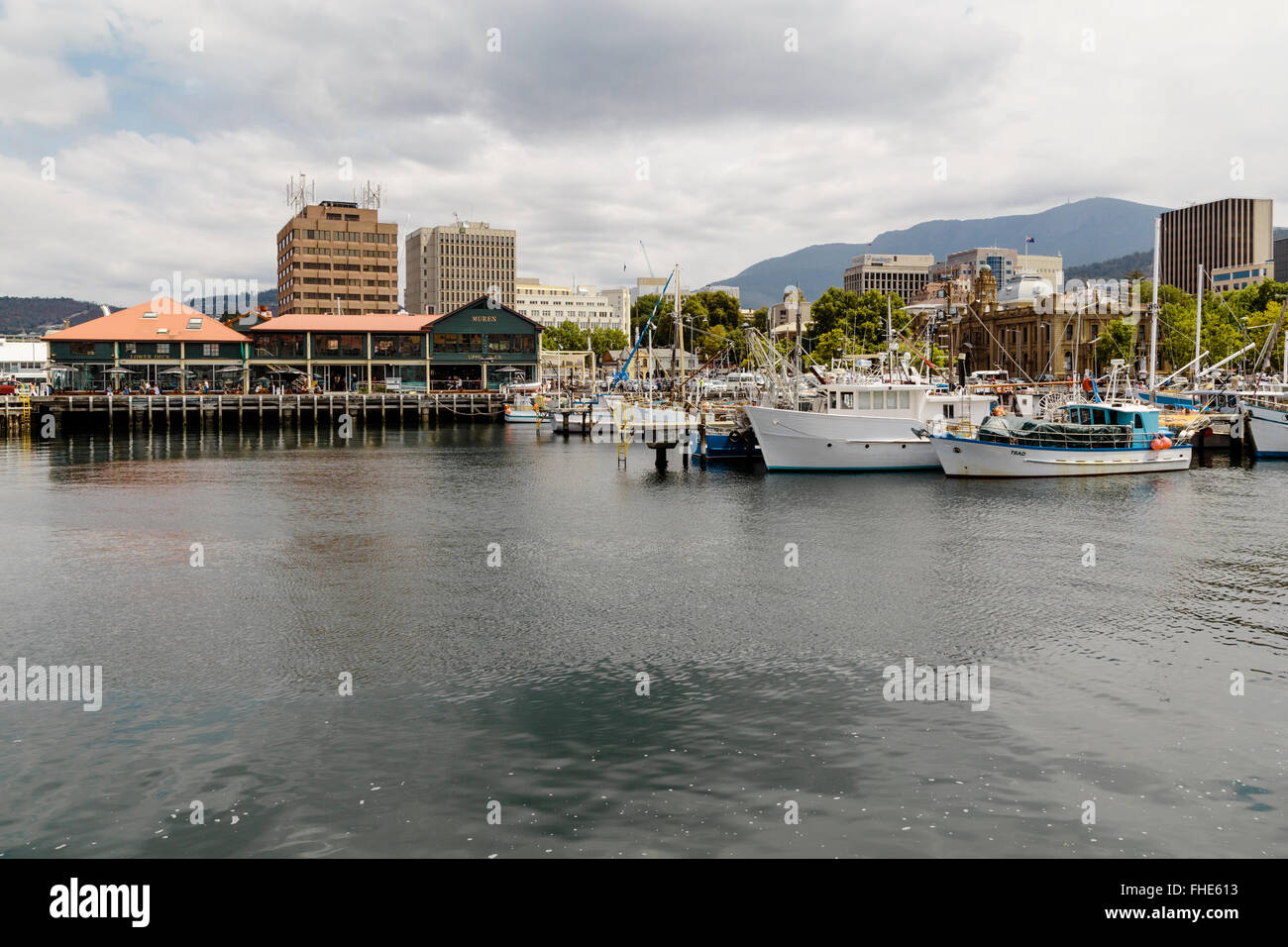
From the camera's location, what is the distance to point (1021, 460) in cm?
6075

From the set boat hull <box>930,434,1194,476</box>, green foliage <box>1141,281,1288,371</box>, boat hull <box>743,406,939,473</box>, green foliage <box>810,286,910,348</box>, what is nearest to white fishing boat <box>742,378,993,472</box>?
boat hull <box>743,406,939,473</box>

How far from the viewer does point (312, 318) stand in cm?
13412

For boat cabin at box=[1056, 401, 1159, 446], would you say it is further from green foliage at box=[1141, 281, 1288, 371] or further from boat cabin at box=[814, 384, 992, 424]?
green foliage at box=[1141, 281, 1288, 371]

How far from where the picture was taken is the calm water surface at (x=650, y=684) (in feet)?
50.6

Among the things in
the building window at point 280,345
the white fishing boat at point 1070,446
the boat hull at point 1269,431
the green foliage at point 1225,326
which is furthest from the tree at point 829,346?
the white fishing boat at point 1070,446

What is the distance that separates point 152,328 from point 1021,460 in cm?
11044

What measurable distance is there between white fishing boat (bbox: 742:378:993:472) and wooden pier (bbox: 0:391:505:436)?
62262 millimetres

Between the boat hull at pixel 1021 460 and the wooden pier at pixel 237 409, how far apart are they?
72075 millimetres

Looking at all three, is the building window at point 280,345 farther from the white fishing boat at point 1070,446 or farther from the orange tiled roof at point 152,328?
the white fishing boat at point 1070,446

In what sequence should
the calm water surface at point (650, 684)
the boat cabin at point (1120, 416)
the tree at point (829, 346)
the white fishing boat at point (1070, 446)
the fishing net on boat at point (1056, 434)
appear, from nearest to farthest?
the calm water surface at point (650, 684) < the white fishing boat at point (1070, 446) < the fishing net on boat at point (1056, 434) < the boat cabin at point (1120, 416) < the tree at point (829, 346)

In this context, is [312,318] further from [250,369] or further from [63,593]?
[63,593]

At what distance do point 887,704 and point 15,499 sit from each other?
163 ft
